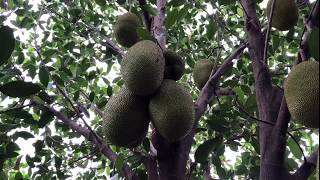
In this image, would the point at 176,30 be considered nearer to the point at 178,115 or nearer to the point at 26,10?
the point at 26,10

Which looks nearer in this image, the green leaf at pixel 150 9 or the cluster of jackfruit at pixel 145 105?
the cluster of jackfruit at pixel 145 105

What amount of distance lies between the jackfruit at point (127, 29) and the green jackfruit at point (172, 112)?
18.3 inches

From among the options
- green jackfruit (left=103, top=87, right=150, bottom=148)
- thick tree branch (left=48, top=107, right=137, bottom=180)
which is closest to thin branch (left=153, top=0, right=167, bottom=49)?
green jackfruit (left=103, top=87, right=150, bottom=148)

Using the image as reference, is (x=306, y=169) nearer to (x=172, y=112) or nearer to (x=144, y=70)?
(x=172, y=112)

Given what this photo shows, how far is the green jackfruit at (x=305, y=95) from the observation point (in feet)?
3.59

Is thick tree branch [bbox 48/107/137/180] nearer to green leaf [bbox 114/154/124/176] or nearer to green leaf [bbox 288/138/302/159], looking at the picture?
green leaf [bbox 114/154/124/176]

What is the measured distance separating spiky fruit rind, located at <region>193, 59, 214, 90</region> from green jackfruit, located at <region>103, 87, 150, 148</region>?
1.85ft

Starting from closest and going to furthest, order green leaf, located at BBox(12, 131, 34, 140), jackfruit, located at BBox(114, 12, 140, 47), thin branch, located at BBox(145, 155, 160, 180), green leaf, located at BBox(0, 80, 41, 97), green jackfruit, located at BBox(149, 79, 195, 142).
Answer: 1. green leaf, located at BBox(0, 80, 41, 97)
2. green jackfruit, located at BBox(149, 79, 195, 142)
3. thin branch, located at BBox(145, 155, 160, 180)
4. green leaf, located at BBox(12, 131, 34, 140)
5. jackfruit, located at BBox(114, 12, 140, 47)

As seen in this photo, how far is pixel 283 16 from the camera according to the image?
1.67m

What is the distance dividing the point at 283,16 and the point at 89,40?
1.31 metres

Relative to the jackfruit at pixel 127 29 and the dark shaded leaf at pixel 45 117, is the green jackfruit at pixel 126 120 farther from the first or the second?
the jackfruit at pixel 127 29

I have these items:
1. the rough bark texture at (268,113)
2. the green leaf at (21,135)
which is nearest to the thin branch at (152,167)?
the rough bark texture at (268,113)

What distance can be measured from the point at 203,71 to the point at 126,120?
0.69 metres

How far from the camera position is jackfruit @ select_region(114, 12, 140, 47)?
193 centimetres
